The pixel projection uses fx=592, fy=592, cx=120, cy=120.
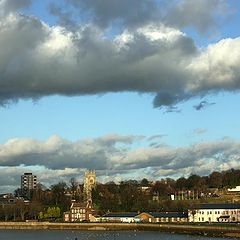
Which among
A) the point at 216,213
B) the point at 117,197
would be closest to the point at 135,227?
the point at 216,213

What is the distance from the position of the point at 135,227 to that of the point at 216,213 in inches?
697

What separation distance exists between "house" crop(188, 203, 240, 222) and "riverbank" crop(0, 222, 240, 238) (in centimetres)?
1176

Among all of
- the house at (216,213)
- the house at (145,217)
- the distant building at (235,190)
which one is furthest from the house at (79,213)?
the distant building at (235,190)

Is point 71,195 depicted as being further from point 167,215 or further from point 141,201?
point 167,215

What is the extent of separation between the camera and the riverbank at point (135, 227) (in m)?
88.2

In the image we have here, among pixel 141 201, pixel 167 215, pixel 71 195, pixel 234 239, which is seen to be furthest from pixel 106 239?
pixel 71 195

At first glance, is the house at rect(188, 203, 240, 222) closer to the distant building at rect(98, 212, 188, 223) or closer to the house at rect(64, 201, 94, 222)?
the distant building at rect(98, 212, 188, 223)

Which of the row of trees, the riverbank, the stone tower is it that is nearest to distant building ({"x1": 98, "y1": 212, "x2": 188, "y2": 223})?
the riverbank

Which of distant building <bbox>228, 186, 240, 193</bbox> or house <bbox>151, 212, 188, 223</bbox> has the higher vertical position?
distant building <bbox>228, 186, 240, 193</bbox>

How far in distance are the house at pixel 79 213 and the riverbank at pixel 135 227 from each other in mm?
8665

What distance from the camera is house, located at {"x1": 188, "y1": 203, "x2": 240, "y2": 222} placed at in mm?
113312

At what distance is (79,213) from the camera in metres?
132

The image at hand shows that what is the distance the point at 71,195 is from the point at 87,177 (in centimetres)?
1853

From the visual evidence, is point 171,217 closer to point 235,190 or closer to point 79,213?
point 79,213
